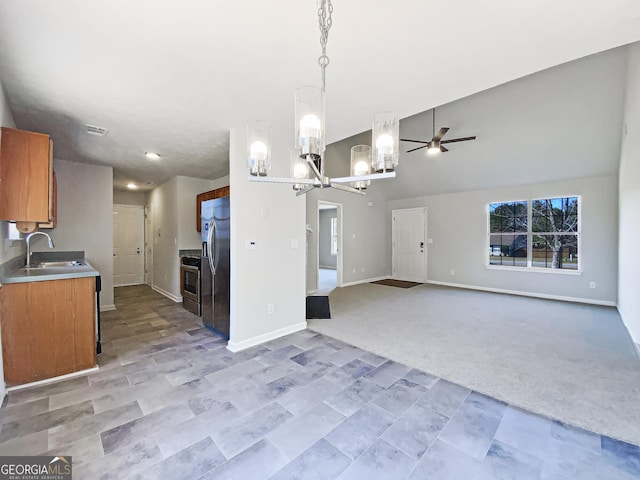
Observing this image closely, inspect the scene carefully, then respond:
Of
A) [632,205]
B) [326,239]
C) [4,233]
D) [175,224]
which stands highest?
[632,205]

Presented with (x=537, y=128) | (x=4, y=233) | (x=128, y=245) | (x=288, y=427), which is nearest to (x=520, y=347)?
(x=288, y=427)

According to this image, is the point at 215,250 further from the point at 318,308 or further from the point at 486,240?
the point at 486,240

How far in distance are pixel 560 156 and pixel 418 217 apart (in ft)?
10.4

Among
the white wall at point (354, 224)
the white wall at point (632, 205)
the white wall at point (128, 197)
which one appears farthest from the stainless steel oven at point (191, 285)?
the white wall at point (632, 205)

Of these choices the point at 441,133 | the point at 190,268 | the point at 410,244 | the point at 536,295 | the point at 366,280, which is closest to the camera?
the point at 441,133

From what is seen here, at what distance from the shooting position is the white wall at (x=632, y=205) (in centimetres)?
303

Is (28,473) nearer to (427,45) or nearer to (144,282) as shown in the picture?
Answer: (427,45)

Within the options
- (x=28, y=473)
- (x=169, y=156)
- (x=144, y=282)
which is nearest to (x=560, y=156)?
(x=169, y=156)

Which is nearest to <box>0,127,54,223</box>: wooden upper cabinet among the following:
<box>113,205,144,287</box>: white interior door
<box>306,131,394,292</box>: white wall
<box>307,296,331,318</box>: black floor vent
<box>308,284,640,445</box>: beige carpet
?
<box>308,284,640,445</box>: beige carpet

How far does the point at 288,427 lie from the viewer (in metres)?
1.81

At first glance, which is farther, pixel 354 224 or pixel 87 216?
pixel 354 224

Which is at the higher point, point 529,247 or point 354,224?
point 354,224

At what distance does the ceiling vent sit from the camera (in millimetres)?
3030

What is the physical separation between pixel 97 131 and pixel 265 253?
7.70 feet
